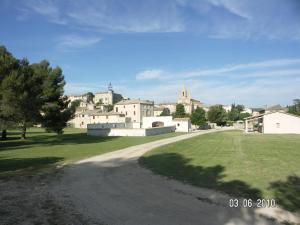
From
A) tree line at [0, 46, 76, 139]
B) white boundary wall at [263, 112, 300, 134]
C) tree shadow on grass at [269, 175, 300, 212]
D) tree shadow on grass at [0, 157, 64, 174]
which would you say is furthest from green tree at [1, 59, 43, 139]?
white boundary wall at [263, 112, 300, 134]

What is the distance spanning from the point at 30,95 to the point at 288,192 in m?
28.6

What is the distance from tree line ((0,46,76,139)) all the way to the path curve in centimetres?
1770

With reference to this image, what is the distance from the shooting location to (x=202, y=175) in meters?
14.2

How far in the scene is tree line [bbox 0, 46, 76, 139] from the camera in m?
29.4

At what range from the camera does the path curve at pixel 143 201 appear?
313 inches

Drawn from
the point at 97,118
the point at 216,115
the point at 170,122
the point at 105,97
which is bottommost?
the point at 170,122

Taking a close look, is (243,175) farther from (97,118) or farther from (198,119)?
(97,118)

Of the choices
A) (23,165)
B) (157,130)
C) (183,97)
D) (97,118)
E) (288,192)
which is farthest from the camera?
(183,97)

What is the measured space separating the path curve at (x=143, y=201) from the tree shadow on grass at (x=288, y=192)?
146 cm

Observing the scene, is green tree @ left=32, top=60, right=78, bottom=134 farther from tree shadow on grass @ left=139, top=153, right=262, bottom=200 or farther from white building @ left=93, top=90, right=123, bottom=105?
white building @ left=93, top=90, right=123, bottom=105

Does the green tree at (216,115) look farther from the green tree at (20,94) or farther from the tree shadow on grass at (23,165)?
the tree shadow on grass at (23,165)

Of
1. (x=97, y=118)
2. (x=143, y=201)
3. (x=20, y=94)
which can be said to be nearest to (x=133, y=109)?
(x=97, y=118)

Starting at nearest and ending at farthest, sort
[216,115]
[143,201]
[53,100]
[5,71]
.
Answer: [143,201] → [5,71] → [53,100] → [216,115]

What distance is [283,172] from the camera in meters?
14.6
